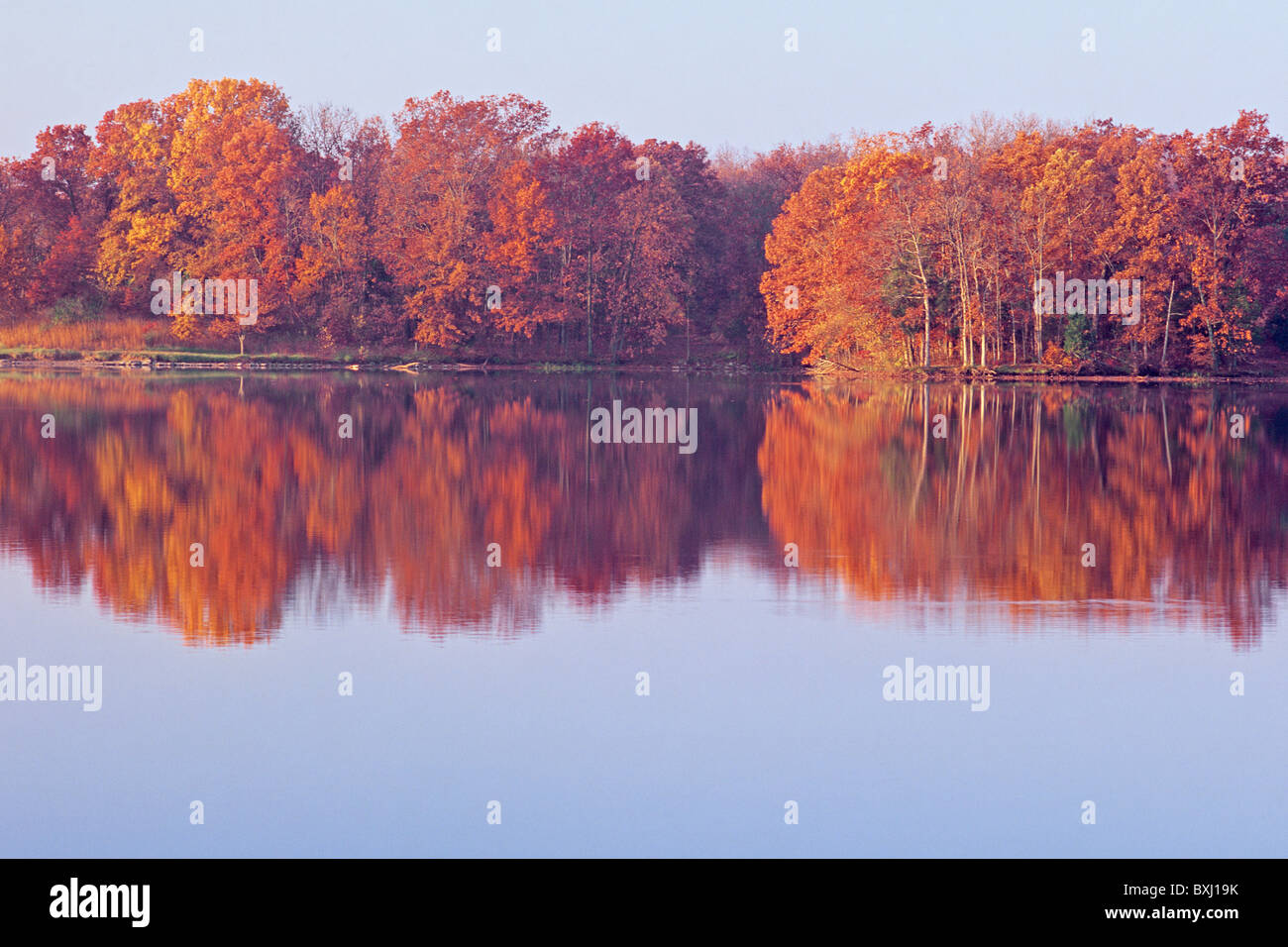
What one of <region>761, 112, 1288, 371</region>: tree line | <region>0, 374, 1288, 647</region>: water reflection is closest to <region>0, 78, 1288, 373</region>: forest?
<region>761, 112, 1288, 371</region>: tree line

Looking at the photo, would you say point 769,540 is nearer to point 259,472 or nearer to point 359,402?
point 259,472

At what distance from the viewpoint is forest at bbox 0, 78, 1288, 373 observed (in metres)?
58.8

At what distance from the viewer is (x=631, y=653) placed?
10.6 m

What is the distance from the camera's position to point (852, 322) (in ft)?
195

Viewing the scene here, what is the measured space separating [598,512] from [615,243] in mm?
53960

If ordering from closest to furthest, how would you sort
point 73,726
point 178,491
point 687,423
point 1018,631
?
1. point 73,726
2. point 1018,631
3. point 178,491
4. point 687,423

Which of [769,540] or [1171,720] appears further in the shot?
[769,540]

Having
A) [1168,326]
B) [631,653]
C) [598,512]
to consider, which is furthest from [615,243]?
[631,653]
